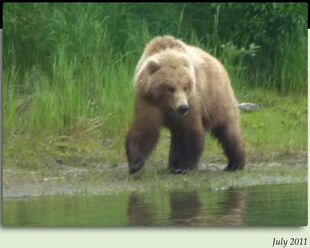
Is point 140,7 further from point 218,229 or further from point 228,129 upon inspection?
point 218,229

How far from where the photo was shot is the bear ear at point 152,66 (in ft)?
31.1

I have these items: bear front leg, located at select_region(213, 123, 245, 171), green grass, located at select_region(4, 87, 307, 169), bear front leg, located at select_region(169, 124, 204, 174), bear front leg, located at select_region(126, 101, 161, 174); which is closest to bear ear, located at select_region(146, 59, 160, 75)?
bear front leg, located at select_region(126, 101, 161, 174)

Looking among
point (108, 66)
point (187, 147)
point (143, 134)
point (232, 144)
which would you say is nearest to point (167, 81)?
point (143, 134)

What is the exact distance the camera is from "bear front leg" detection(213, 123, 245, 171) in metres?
10.1

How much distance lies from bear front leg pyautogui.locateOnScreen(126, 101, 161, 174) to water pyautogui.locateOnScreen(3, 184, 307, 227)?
333 mm

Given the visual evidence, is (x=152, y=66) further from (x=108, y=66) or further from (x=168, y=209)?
(x=168, y=209)

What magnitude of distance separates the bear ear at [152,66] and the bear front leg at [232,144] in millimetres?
836

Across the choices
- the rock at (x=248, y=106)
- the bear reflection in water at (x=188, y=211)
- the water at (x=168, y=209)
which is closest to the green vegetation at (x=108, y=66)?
the rock at (x=248, y=106)

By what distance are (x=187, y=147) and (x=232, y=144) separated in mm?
485

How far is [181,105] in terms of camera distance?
9398mm

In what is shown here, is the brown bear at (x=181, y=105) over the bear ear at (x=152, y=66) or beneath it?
beneath

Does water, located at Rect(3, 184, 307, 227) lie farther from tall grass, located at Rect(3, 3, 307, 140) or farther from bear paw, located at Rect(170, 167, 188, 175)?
tall grass, located at Rect(3, 3, 307, 140)

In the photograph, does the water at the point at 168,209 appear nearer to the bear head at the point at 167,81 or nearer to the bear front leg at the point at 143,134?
the bear front leg at the point at 143,134
